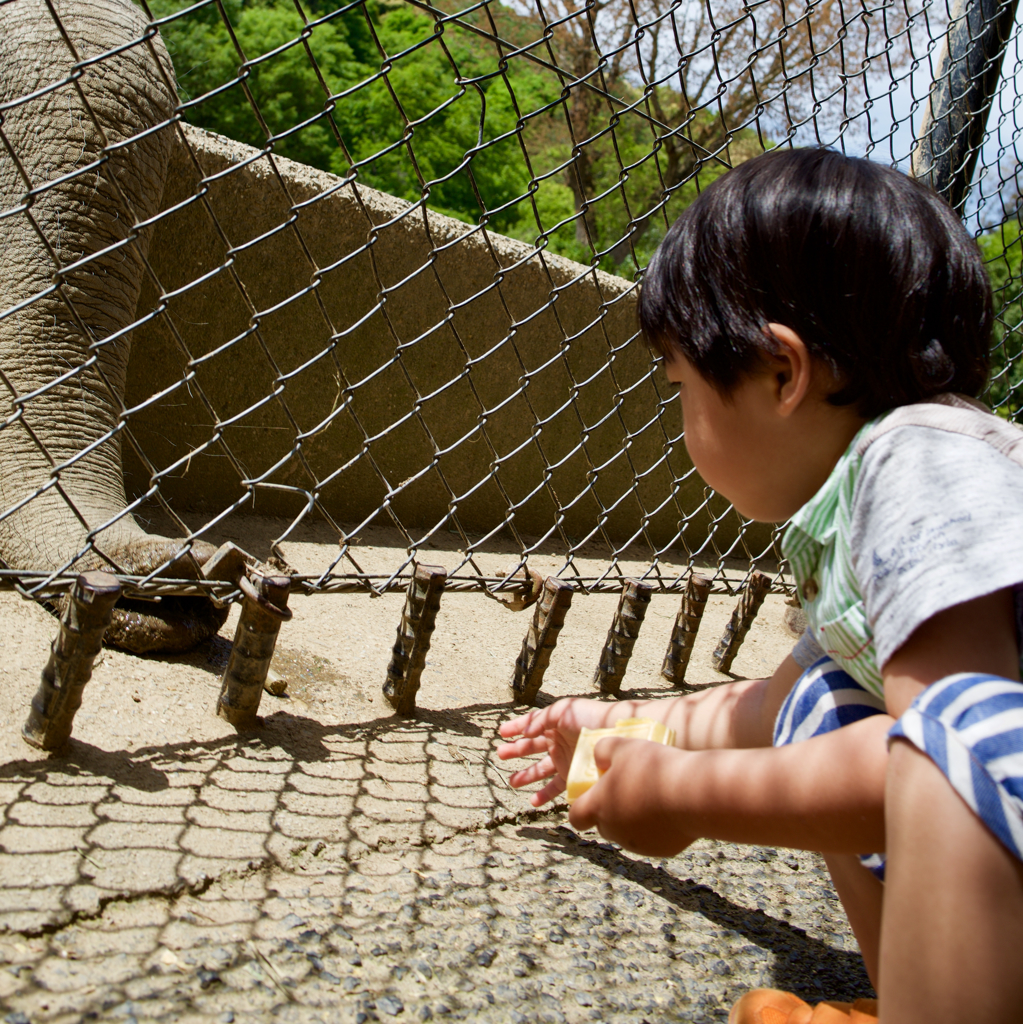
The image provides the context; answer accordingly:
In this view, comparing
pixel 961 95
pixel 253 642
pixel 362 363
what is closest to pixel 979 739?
pixel 253 642

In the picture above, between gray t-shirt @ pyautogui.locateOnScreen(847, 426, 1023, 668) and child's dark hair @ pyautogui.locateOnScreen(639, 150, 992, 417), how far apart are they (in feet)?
0.44

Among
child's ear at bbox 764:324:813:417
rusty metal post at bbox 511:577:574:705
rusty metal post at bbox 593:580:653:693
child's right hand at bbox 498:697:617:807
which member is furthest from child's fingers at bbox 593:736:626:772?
rusty metal post at bbox 593:580:653:693

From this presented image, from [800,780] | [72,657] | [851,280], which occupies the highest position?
[851,280]

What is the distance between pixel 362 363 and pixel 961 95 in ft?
6.67

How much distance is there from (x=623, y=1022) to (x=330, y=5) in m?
13.0

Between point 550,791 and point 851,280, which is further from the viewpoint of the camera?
point 550,791

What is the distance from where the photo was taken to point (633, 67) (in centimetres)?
1214

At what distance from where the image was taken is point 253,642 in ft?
5.53

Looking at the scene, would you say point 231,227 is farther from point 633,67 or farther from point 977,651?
point 633,67

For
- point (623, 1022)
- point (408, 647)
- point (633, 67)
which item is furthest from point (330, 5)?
point (623, 1022)

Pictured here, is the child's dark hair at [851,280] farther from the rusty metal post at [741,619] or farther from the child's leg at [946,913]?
the rusty metal post at [741,619]

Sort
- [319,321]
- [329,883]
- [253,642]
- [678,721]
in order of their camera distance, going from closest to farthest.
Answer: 1. [329,883]
2. [678,721]
3. [253,642]
4. [319,321]

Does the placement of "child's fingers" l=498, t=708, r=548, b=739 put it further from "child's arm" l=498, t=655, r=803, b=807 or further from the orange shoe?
the orange shoe

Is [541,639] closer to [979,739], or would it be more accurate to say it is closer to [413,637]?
[413,637]
